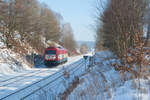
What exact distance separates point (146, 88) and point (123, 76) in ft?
5.42

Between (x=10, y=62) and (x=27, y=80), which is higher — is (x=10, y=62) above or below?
above

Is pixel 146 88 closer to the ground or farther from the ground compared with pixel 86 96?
farther from the ground

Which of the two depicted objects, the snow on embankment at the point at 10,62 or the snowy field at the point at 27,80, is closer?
the snowy field at the point at 27,80

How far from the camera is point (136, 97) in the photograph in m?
3.92

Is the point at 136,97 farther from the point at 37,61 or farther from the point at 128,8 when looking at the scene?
the point at 37,61

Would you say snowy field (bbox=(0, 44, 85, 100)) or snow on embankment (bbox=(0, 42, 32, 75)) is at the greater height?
snow on embankment (bbox=(0, 42, 32, 75))

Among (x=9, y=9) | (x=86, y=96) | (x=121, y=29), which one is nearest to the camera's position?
(x=86, y=96)

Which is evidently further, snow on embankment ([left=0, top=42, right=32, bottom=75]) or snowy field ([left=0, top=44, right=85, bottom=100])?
snow on embankment ([left=0, top=42, right=32, bottom=75])

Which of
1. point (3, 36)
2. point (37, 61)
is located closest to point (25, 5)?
point (3, 36)

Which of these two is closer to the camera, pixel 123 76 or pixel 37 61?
pixel 123 76

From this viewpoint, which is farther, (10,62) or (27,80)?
(10,62)

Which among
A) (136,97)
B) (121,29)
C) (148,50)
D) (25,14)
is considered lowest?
(136,97)

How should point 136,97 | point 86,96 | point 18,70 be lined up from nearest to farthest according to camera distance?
point 136,97 → point 86,96 → point 18,70

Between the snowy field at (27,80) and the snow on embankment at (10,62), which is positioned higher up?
the snow on embankment at (10,62)
